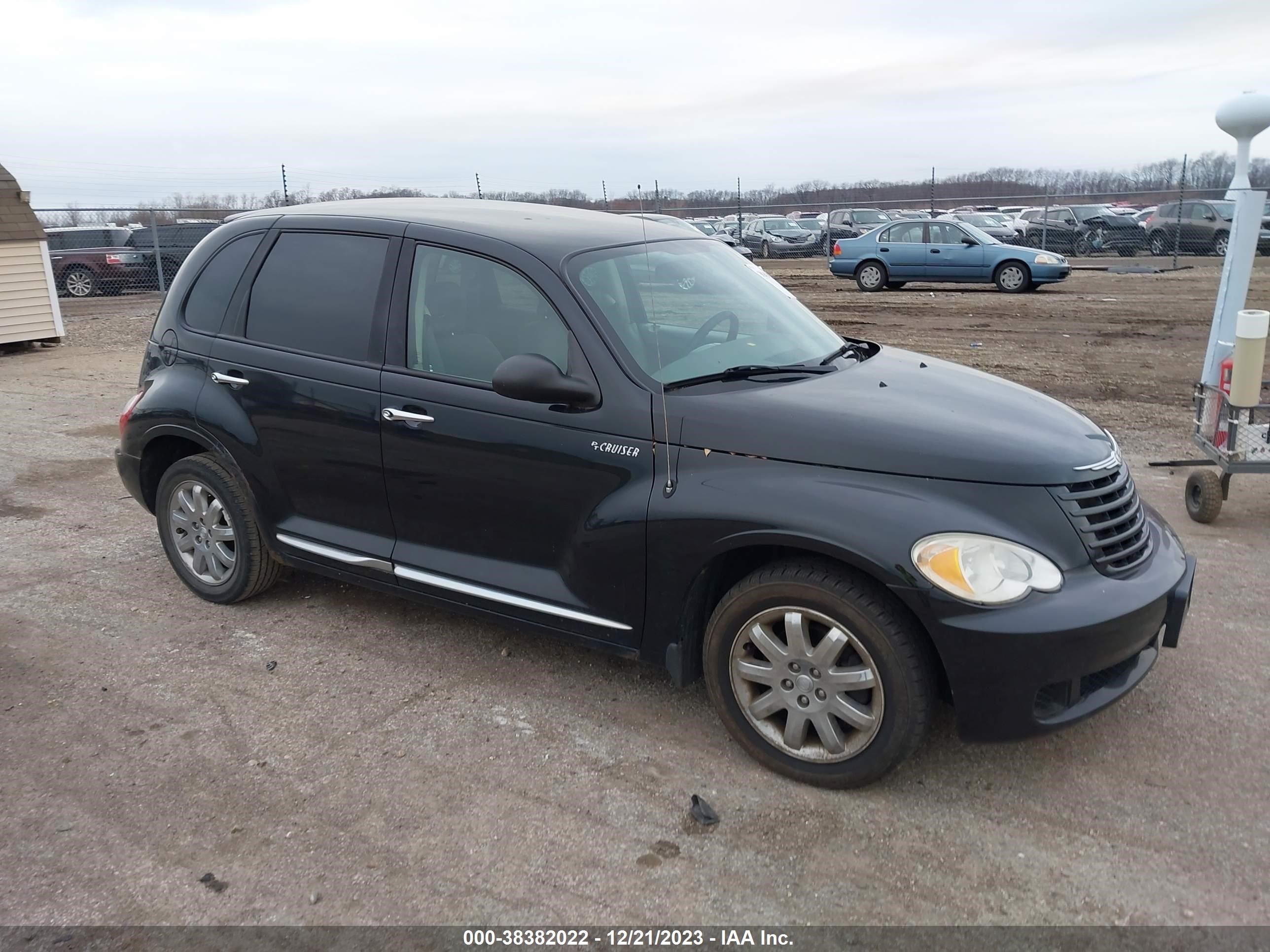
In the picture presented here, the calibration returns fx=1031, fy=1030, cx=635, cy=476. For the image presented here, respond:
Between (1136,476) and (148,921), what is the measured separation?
6554 mm

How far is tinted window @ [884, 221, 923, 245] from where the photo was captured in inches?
814

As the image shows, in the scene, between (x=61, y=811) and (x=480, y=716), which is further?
(x=480, y=716)

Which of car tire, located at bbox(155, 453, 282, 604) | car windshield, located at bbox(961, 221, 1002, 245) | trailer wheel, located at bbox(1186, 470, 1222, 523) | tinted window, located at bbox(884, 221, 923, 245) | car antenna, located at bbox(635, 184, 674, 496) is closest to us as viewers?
car antenna, located at bbox(635, 184, 674, 496)

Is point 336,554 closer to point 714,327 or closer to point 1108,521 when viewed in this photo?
point 714,327

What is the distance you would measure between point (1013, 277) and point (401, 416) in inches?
700

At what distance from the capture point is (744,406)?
11.8ft

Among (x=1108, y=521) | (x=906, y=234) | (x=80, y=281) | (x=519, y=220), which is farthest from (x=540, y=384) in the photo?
(x=80, y=281)

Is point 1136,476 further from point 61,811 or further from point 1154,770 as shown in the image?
point 61,811

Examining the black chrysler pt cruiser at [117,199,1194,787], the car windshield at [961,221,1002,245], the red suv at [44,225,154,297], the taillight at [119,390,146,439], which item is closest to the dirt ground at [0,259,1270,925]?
the black chrysler pt cruiser at [117,199,1194,787]

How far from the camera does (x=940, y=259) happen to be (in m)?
20.3

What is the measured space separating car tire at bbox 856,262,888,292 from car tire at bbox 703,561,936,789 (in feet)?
61.1

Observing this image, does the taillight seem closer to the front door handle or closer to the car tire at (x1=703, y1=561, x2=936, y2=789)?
the front door handle

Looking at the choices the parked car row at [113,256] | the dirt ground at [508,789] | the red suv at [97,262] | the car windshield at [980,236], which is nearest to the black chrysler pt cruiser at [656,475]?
the dirt ground at [508,789]

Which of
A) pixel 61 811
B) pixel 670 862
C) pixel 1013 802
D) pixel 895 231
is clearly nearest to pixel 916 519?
pixel 1013 802
